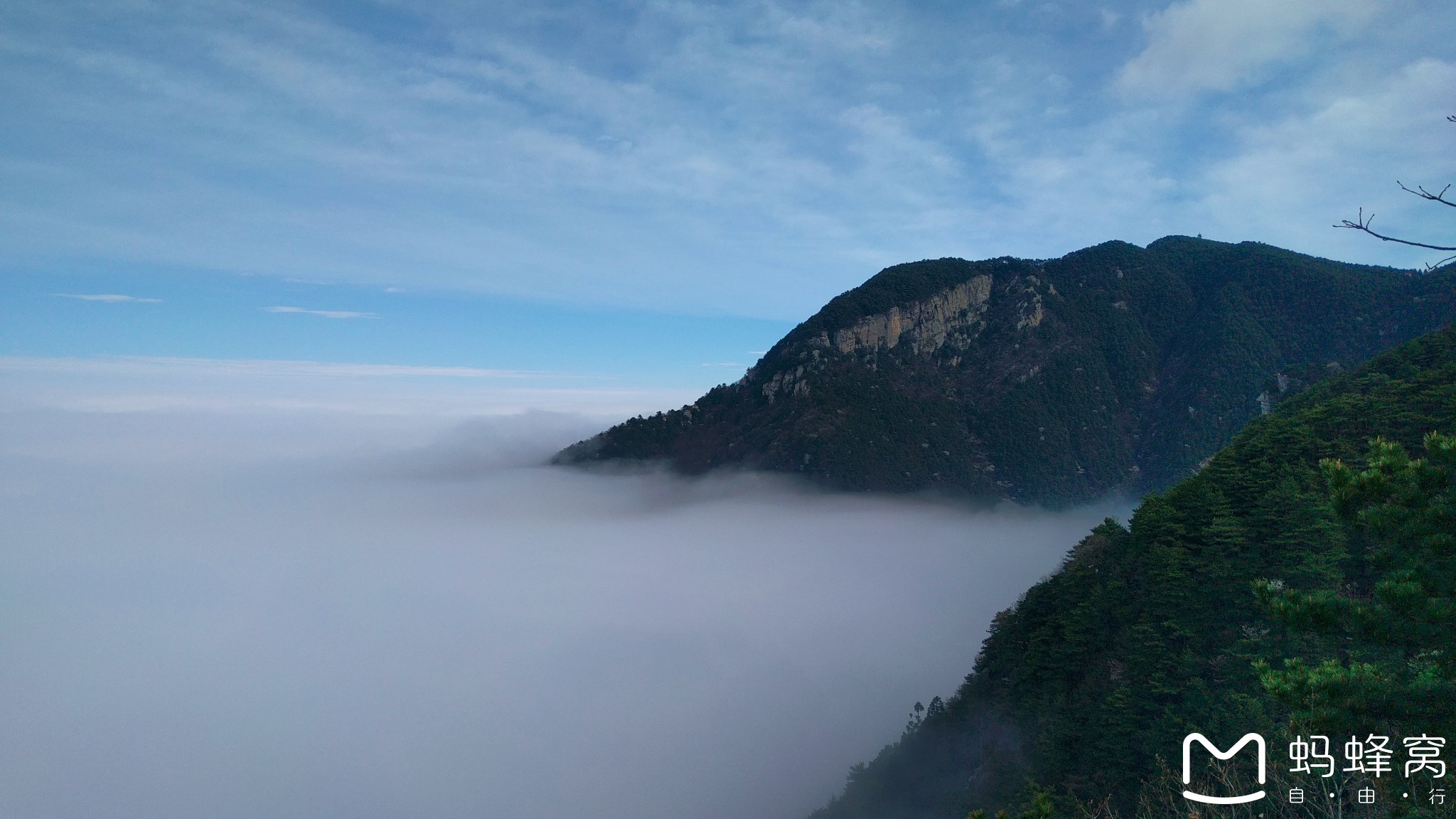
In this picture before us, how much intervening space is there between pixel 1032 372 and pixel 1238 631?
492 feet

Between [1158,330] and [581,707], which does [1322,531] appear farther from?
[1158,330]

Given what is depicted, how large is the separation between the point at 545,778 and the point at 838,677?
51.2 metres

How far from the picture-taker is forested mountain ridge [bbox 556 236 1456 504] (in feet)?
461

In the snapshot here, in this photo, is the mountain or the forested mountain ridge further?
the forested mountain ridge

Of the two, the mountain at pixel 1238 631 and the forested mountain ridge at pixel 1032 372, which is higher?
the forested mountain ridge at pixel 1032 372

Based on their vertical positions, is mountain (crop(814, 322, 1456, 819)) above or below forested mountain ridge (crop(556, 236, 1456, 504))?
below

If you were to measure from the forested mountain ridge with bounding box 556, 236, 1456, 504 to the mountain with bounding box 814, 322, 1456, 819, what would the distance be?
105062 millimetres

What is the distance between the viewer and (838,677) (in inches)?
3848

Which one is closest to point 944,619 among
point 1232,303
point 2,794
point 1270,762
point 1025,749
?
point 1025,749

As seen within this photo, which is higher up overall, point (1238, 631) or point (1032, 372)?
point (1032, 372)

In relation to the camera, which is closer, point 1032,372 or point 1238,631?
point 1238,631

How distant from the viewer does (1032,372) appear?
162000mm

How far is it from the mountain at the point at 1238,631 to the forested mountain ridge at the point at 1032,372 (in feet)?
345

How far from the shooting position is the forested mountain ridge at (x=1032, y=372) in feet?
461
